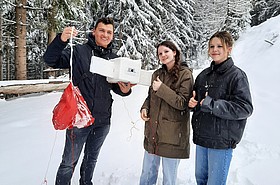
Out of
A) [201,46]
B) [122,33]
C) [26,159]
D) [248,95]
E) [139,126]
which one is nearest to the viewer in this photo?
[248,95]

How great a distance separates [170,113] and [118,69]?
0.71 meters

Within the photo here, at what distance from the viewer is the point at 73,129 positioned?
2.58 m

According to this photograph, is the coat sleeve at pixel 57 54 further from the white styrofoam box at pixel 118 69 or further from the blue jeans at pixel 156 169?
the blue jeans at pixel 156 169

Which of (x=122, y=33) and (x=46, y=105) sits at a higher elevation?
(x=122, y=33)

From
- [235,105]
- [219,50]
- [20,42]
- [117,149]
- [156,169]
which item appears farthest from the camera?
[20,42]

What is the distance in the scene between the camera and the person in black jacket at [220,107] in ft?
7.32

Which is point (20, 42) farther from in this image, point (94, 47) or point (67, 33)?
point (67, 33)

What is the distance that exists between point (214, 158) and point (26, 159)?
9.34 feet

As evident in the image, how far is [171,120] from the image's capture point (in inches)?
101

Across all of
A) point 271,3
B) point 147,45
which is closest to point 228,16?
point 271,3

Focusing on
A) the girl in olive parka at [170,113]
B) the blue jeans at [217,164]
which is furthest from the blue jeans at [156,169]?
the blue jeans at [217,164]

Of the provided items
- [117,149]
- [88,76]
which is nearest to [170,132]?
[88,76]

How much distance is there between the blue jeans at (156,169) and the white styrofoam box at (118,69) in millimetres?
876

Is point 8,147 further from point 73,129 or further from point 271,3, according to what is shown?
point 271,3
